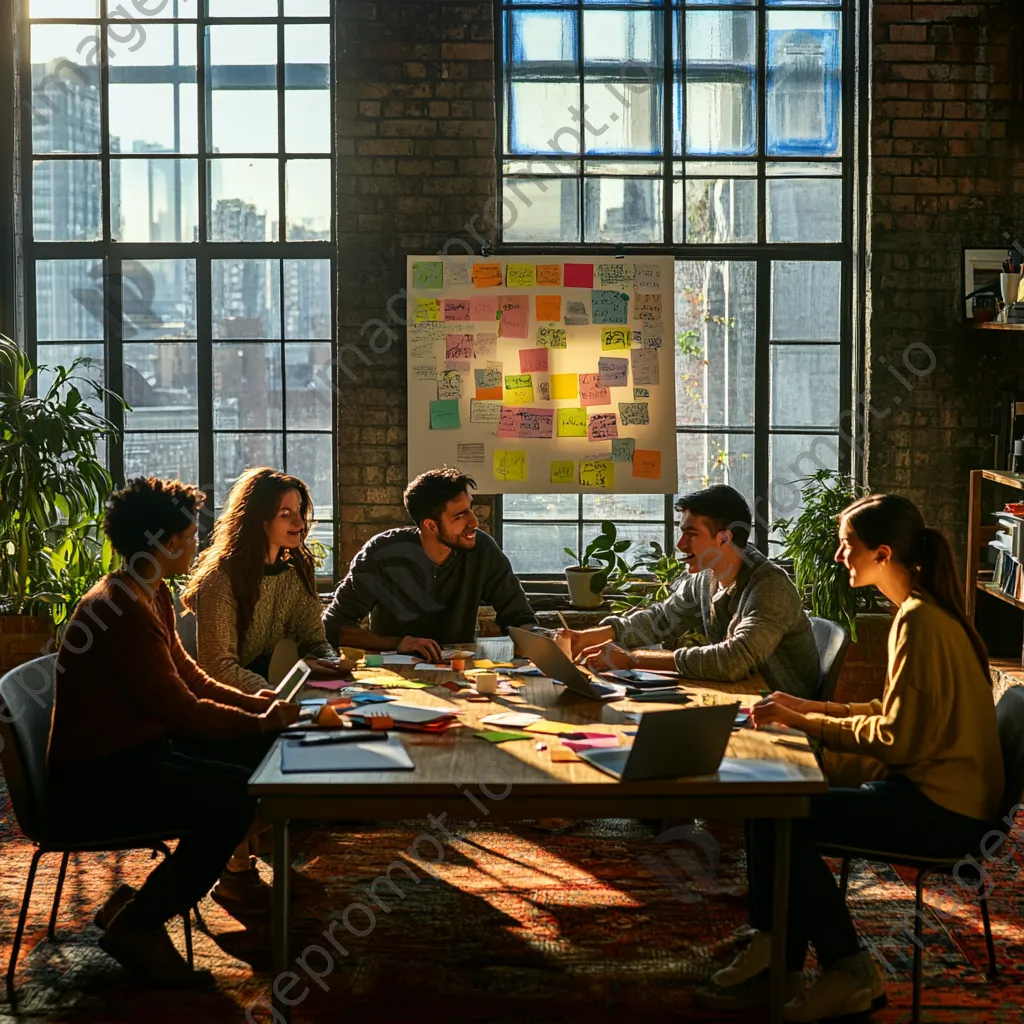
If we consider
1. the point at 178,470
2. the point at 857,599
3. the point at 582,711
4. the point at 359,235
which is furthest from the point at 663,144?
the point at 582,711

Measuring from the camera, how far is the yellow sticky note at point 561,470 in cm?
628

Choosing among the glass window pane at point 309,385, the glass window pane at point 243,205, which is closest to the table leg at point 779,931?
the glass window pane at point 309,385

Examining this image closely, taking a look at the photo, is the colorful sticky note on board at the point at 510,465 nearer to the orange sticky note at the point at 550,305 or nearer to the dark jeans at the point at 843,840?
the orange sticky note at the point at 550,305

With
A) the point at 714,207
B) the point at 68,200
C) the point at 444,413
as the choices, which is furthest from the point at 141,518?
the point at 714,207

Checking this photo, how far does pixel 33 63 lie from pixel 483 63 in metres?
2.25

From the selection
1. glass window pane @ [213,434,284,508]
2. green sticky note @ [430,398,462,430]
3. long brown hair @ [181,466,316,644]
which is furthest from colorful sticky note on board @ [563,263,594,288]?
long brown hair @ [181,466,316,644]

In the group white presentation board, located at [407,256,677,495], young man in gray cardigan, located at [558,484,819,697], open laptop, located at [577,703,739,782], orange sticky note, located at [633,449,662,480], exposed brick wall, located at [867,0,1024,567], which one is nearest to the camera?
open laptop, located at [577,703,739,782]

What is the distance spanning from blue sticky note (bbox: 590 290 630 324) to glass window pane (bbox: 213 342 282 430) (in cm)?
161

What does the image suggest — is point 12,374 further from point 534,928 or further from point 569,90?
point 534,928

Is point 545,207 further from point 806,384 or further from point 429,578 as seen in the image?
point 429,578

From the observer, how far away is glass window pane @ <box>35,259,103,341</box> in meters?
6.49

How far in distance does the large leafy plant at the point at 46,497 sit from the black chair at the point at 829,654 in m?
3.30

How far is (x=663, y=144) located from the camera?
637 cm

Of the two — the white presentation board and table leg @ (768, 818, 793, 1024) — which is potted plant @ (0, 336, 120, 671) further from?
table leg @ (768, 818, 793, 1024)
